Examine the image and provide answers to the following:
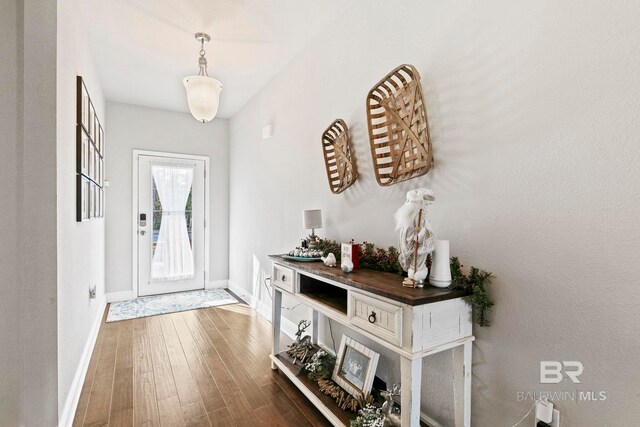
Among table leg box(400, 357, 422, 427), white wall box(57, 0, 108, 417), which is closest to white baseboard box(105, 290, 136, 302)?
white wall box(57, 0, 108, 417)

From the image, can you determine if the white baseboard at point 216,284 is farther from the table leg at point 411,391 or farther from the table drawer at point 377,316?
the table leg at point 411,391

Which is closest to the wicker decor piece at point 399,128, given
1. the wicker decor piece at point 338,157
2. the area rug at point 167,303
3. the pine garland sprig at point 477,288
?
the wicker decor piece at point 338,157

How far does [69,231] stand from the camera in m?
1.84

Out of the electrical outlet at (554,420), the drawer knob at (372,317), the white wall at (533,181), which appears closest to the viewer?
the white wall at (533,181)

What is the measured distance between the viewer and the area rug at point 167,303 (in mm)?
3670

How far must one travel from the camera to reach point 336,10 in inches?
89.0

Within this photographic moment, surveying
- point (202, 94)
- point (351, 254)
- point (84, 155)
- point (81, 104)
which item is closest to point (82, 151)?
point (84, 155)

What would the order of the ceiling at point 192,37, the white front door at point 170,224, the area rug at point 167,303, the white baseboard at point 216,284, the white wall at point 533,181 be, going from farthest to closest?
the white baseboard at point 216,284 < the white front door at point 170,224 < the area rug at point 167,303 < the ceiling at point 192,37 < the white wall at point 533,181

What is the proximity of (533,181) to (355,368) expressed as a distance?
56.1 inches

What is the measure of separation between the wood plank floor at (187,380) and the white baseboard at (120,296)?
1054mm

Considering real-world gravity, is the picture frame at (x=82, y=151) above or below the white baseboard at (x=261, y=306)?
above
